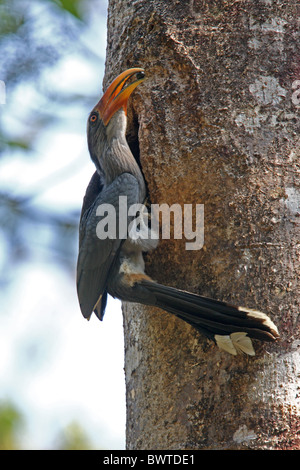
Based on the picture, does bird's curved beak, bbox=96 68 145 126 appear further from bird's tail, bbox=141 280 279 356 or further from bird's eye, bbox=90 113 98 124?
bird's tail, bbox=141 280 279 356

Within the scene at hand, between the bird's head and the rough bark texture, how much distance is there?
86 millimetres

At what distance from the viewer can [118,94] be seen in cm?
352

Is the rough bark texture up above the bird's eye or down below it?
below

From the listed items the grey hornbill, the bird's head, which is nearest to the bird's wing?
the grey hornbill

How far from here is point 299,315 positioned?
2.56 metres

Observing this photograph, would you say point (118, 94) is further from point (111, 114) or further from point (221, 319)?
point (221, 319)

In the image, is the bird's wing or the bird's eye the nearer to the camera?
the bird's wing

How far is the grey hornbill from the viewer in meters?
2.59

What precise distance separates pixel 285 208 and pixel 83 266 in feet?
4.04

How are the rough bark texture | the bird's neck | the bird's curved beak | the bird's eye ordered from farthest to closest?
1. the bird's eye
2. the bird's neck
3. the bird's curved beak
4. the rough bark texture

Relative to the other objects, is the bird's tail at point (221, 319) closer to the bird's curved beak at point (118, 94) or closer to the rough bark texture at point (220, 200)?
the rough bark texture at point (220, 200)

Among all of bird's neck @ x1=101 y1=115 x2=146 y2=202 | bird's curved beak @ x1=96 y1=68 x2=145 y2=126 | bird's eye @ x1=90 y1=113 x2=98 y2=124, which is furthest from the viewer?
bird's eye @ x1=90 y1=113 x2=98 y2=124

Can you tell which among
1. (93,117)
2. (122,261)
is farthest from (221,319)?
(93,117)

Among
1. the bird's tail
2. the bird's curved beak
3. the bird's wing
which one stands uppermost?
the bird's curved beak
